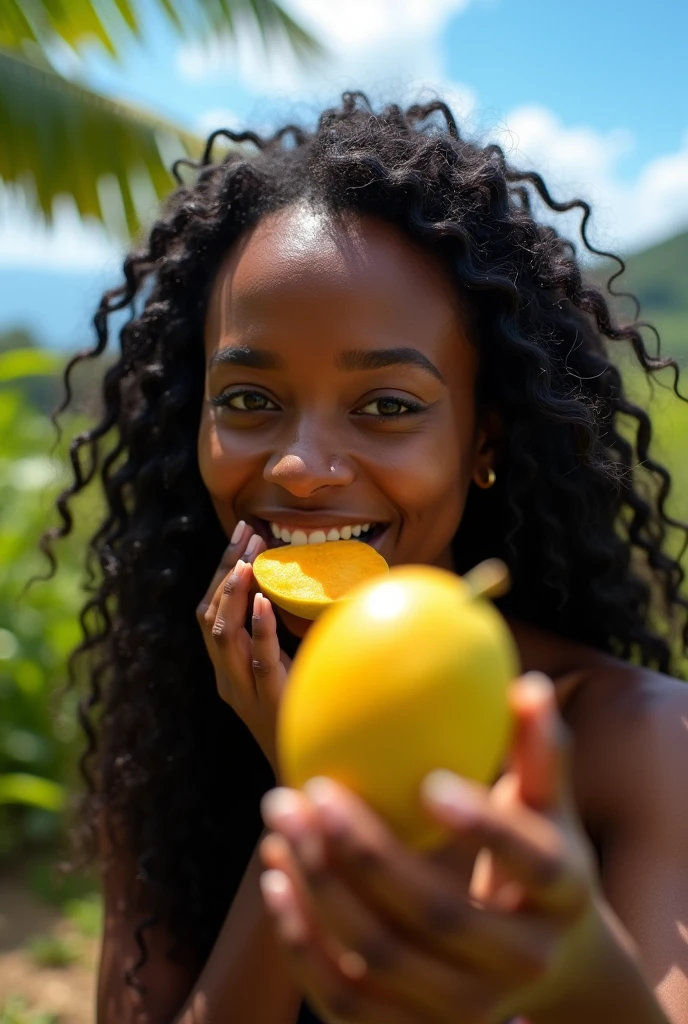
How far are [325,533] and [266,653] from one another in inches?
12.1

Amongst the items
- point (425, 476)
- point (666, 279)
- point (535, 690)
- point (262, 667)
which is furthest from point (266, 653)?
point (666, 279)

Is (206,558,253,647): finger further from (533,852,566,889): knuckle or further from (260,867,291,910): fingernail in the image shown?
(533,852,566,889): knuckle

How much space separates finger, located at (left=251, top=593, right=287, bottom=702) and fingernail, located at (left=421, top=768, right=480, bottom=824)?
974mm

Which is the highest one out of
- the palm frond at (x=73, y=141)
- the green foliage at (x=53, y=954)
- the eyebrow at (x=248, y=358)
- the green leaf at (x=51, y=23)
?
the green leaf at (x=51, y=23)

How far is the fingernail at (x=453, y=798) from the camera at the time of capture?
86 centimetres

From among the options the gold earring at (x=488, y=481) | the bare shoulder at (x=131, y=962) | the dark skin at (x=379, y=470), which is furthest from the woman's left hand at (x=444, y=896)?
the bare shoulder at (x=131, y=962)

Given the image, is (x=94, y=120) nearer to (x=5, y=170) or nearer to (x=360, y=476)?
(x=5, y=170)

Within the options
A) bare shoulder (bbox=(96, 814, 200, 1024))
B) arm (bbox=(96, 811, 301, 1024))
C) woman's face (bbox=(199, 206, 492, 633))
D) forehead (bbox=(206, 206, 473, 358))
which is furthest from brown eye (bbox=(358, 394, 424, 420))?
bare shoulder (bbox=(96, 814, 200, 1024))

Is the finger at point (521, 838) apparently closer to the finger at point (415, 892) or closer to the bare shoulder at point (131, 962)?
the finger at point (415, 892)

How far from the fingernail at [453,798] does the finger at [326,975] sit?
219 millimetres

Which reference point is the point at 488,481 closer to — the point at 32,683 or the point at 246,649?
the point at 246,649

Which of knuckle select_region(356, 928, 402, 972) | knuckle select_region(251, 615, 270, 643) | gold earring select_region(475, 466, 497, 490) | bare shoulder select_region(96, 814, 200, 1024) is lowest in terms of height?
bare shoulder select_region(96, 814, 200, 1024)

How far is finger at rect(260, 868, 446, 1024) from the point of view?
3.21ft

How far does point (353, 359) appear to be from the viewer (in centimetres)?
196
